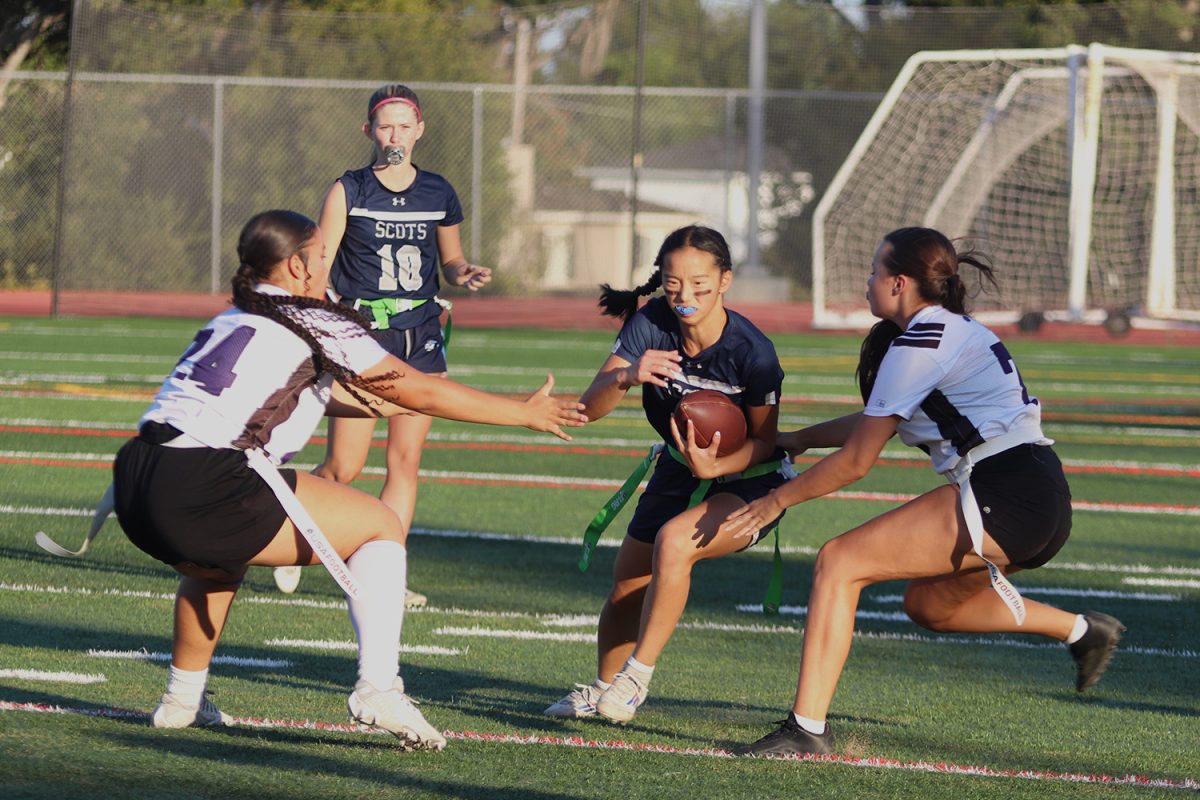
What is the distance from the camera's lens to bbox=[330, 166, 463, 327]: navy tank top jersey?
7285mm

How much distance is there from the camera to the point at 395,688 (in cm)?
445

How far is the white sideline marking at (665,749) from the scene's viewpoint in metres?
4.61

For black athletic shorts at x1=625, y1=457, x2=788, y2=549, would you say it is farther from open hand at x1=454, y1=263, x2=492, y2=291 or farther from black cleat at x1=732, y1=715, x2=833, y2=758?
open hand at x1=454, y1=263, x2=492, y2=291

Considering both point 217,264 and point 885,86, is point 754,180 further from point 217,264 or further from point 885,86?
point 217,264

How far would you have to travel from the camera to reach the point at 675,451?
5285 mm

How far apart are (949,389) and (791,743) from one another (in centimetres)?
102

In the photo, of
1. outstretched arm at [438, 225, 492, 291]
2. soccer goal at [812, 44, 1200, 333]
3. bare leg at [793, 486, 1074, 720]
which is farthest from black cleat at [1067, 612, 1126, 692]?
soccer goal at [812, 44, 1200, 333]

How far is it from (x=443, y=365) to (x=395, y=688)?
3.05 meters

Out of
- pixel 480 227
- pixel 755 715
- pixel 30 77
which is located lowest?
pixel 755 715

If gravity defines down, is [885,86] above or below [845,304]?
above

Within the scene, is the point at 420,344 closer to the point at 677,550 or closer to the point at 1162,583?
the point at 677,550

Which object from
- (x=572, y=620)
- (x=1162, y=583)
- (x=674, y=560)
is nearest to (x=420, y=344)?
(x=572, y=620)

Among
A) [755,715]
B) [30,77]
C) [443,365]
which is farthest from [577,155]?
[755,715]

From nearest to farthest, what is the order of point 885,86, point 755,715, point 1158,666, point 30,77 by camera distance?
1. point 755,715
2. point 1158,666
3. point 30,77
4. point 885,86
